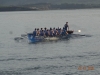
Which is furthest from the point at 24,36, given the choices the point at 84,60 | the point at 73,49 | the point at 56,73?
the point at 56,73

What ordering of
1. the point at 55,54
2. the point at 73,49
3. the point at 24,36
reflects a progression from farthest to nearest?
the point at 24,36
the point at 73,49
the point at 55,54

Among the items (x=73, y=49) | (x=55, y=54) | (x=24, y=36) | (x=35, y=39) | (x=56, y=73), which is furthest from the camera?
(x=24, y=36)

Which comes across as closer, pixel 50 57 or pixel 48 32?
pixel 50 57

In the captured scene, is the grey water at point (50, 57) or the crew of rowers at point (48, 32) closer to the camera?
the grey water at point (50, 57)

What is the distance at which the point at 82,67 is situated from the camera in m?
Result: 30.6

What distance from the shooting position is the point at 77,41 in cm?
4700

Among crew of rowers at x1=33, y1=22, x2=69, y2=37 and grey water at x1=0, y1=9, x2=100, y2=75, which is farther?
crew of rowers at x1=33, y1=22, x2=69, y2=37

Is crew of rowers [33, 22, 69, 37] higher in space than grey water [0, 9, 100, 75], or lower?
higher

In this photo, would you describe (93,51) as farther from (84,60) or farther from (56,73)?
(56,73)

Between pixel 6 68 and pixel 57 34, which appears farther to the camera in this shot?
pixel 57 34

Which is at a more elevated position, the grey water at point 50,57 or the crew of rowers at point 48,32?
the crew of rowers at point 48,32

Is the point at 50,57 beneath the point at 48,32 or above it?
beneath

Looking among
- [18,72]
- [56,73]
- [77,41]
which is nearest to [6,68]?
[18,72]

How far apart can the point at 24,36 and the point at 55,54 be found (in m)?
14.1
